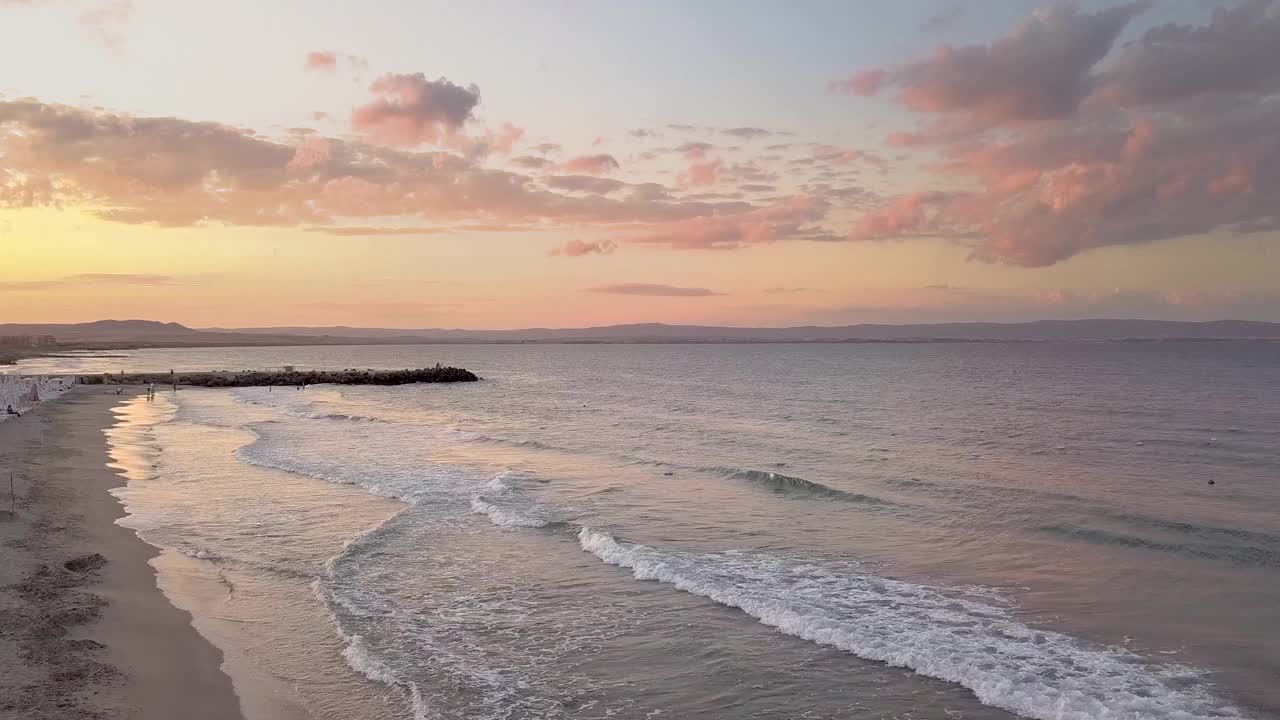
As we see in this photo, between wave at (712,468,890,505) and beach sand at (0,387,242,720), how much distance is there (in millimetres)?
17569

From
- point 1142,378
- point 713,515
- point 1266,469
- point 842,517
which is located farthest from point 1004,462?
point 1142,378

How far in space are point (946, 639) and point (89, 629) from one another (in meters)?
13.3

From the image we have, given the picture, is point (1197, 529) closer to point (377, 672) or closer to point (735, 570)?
point (735, 570)

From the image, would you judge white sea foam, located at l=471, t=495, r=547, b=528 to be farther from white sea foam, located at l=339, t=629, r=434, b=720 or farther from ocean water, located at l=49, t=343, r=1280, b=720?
white sea foam, located at l=339, t=629, r=434, b=720

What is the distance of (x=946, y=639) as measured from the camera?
41.5ft

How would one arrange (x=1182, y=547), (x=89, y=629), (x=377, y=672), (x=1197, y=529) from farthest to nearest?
1. (x=1197, y=529)
2. (x=1182, y=547)
3. (x=89, y=629)
4. (x=377, y=672)

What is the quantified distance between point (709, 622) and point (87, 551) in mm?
12725

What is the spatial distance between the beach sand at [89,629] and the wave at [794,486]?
17.6m

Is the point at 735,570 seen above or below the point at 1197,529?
below

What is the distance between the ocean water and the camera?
432 inches

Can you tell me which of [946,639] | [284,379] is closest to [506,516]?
[946,639]

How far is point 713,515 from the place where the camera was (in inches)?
871

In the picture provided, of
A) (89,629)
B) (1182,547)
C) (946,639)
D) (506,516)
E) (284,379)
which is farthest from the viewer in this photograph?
(284,379)

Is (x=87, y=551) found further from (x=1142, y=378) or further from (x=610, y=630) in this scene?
(x=1142, y=378)
